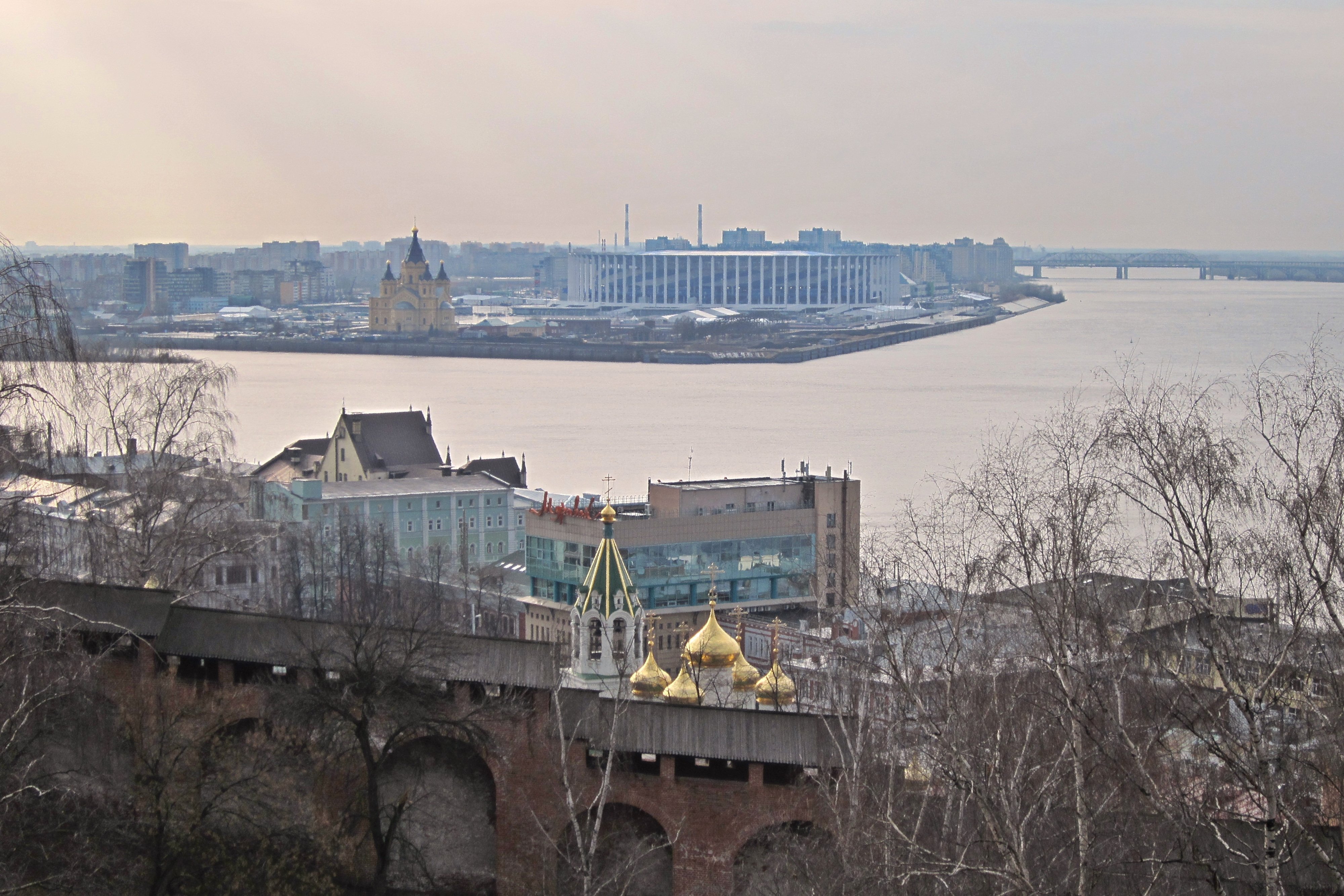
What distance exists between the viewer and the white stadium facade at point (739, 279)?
79.7 meters

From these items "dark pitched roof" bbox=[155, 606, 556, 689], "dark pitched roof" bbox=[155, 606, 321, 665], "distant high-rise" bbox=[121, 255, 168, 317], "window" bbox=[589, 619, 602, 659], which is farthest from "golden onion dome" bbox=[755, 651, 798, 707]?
"distant high-rise" bbox=[121, 255, 168, 317]

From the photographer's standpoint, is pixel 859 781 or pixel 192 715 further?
pixel 192 715

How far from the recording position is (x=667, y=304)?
8031cm

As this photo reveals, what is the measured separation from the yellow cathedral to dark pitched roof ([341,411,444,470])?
4187 cm

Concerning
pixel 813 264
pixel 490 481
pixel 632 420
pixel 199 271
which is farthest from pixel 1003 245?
pixel 490 481

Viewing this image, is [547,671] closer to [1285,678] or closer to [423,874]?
[423,874]

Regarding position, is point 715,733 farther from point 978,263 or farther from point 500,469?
point 978,263

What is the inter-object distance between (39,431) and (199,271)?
271 feet

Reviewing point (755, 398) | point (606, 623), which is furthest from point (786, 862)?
point (755, 398)

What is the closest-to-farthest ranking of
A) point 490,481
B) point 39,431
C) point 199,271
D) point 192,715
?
point 39,431 < point 192,715 < point 490,481 < point 199,271

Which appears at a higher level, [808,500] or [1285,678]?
[1285,678]

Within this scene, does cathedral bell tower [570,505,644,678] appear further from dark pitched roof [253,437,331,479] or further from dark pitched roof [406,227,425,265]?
dark pitched roof [406,227,425,265]

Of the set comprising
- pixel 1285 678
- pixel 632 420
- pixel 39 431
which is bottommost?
pixel 632 420

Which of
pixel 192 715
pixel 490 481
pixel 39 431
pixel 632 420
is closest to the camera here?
A: pixel 39 431
